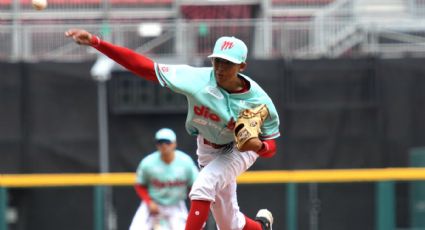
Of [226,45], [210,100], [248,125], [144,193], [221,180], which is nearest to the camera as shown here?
[248,125]

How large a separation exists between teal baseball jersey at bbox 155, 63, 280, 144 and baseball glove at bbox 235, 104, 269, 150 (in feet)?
0.45

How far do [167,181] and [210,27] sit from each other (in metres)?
3.53

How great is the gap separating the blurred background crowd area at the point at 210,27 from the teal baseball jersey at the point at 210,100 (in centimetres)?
606

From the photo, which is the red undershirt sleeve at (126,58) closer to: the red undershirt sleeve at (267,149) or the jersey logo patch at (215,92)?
the jersey logo patch at (215,92)

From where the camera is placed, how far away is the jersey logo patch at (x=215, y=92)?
6504 millimetres

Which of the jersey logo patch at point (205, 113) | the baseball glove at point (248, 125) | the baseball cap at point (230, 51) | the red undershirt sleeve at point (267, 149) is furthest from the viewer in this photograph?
the jersey logo patch at point (205, 113)

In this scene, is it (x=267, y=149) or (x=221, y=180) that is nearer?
(x=267, y=149)

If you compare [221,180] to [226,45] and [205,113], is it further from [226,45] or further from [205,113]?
[226,45]

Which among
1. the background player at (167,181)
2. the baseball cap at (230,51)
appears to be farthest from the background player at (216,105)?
the background player at (167,181)

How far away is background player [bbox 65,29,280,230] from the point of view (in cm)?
637

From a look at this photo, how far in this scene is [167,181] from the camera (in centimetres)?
1029

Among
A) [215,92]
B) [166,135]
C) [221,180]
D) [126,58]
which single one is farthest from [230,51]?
[166,135]

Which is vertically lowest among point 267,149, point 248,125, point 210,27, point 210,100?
point 267,149

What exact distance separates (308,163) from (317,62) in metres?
1.34
